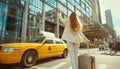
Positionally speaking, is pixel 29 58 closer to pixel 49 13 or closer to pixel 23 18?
pixel 23 18

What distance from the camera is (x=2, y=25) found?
16359 millimetres

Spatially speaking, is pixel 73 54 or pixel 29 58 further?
pixel 29 58

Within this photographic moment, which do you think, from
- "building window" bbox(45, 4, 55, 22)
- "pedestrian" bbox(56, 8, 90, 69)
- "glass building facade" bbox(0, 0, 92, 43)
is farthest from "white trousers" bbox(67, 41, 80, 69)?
"building window" bbox(45, 4, 55, 22)

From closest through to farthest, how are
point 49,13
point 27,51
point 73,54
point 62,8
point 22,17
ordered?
point 73,54, point 27,51, point 22,17, point 49,13, point 62,8

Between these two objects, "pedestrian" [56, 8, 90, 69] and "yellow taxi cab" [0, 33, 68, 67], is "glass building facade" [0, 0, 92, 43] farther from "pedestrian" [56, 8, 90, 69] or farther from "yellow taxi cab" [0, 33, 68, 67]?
"pedestrian" [56, 8, 90, 69]

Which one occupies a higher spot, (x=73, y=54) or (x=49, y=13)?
(x=49, y=13)

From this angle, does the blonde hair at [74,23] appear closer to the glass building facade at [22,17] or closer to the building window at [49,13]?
the glass building facade at [22,17]

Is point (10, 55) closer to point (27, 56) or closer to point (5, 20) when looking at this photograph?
point (27, 56)

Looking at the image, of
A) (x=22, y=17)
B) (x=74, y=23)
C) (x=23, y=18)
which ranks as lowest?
(x=74, y=23)

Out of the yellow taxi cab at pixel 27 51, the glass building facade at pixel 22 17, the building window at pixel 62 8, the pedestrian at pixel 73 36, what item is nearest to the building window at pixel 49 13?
the glass building facade at pixel 22 17

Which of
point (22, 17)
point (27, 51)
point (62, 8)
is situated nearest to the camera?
point (27, 51)

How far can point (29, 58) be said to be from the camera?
6191 millimetres

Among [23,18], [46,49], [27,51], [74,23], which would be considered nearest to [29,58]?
[27,51]

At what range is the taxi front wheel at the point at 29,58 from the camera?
5.89 metres
